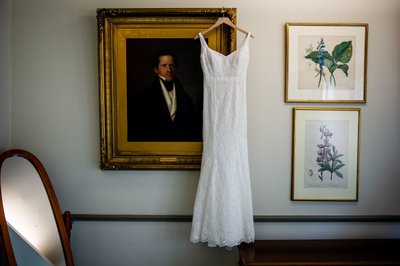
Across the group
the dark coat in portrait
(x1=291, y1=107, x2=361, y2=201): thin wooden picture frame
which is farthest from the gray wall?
the dark coat in portrait

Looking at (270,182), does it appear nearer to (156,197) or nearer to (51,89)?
(156,197)

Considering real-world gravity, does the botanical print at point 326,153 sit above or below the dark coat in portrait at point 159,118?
below

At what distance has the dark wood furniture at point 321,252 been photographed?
125 centimetres

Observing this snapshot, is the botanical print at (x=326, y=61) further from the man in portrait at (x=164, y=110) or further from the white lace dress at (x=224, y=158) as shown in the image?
the man in portrait at (x=164, y=110)

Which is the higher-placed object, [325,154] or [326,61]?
[326,61]

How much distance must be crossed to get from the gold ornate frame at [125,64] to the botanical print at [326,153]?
0.62 metres

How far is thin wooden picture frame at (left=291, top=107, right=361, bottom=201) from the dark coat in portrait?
0.57 metres

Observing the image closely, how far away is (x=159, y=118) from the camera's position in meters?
1.47

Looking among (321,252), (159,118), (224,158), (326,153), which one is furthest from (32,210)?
(326,153)

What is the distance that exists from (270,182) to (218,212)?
36cm

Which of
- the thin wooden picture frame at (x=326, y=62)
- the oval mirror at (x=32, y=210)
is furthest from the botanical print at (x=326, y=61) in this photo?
the oval mirror at (x=32, y=210)

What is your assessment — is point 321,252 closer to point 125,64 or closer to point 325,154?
point 325,154

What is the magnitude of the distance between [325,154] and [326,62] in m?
0.51

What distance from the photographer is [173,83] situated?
A: 1.46 m
